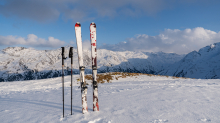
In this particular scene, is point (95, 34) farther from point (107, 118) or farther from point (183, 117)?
point (183, 117)

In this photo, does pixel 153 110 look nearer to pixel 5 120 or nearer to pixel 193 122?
pixel 193 122

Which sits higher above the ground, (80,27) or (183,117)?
(80,27)

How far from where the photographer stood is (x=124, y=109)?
548cm

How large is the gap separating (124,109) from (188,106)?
8.80ft

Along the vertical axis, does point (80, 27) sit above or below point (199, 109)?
above

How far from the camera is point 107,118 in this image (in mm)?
4738

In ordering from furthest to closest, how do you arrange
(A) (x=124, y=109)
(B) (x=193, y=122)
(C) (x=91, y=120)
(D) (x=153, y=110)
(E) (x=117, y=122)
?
(A) (x=124, y=109), (D) (x=153, y=110), (C) (x=91, y=120), (E) (x=117, y=122), (B) (x=193, y=122)

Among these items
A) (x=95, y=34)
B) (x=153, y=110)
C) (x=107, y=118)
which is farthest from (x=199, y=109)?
(x=95, y=34)

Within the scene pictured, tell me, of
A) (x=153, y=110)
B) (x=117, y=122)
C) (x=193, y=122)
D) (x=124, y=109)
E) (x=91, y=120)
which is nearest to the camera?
(x=193, y=122)

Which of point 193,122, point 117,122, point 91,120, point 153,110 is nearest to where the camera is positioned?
point 193,122

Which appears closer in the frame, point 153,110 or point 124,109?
point 153,110

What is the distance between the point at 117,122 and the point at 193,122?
95.4 inches

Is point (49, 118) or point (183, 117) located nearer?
point (183, 117)

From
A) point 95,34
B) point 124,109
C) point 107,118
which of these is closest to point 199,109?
point 124,109
